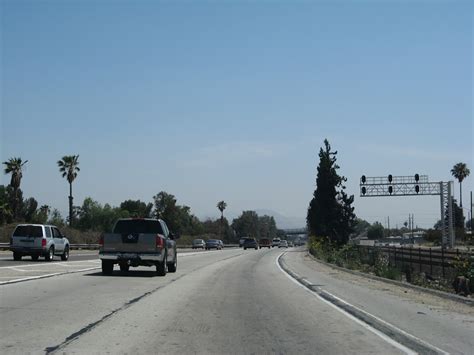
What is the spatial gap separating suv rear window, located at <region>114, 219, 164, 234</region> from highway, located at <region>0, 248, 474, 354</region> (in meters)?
3.93

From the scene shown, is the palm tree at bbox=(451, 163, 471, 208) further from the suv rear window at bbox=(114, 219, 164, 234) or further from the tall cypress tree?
the suv rear window at bbox=(114, 219, 164, 234)

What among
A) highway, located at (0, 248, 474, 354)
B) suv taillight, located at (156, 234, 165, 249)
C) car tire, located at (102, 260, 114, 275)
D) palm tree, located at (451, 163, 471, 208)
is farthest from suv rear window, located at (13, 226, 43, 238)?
palm tree, located at (451, 163, 471, 208)

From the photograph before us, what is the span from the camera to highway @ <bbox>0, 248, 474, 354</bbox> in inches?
378

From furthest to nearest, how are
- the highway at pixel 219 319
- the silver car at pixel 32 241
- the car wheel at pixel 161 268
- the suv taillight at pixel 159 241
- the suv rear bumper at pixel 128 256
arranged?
the silver car at pixel 32 241 → the car wheel at pixel 161 268 → the suv taillight at pixel 159 241 → the suv rear bumper at pixel 128 256 → the highway at pixel 219 319

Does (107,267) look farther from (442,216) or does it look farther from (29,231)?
(442,216)

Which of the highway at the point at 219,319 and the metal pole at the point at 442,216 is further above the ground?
the metal pole at the point at 442,216

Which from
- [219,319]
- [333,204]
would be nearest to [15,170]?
[333,204]

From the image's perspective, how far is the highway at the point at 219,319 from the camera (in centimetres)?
961

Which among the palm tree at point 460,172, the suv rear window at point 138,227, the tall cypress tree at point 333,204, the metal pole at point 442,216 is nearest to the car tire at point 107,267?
the suv rear window at point 138,227

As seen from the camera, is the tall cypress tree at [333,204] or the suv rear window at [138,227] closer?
the suv rear window at [138,227]

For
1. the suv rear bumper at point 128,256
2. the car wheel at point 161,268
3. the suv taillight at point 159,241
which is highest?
the suv taillight at point 159,241

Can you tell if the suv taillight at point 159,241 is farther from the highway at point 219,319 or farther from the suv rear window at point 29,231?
the suv rear window at point 29,231

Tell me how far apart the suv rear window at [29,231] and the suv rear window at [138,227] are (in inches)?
375

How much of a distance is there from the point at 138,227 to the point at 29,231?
1046 centimetres
